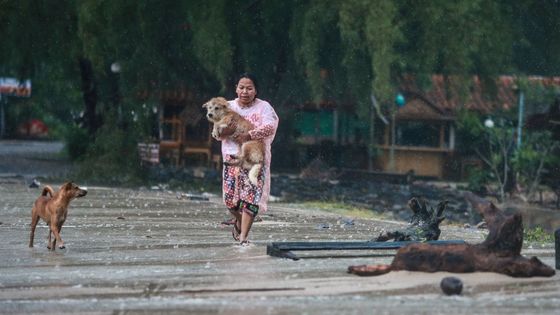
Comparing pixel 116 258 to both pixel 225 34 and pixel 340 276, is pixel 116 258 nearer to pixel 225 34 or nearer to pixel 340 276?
pixel 340 276

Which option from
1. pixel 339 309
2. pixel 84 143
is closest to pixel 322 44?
pixel 84 143

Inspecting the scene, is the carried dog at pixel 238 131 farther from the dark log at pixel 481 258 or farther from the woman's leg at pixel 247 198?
the dark log at pixel 481 258

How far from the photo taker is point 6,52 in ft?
110

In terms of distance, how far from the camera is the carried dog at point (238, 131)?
1323cm

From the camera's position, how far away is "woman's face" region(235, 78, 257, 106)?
13383mm

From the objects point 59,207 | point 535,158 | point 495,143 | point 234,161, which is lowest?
point 59,207

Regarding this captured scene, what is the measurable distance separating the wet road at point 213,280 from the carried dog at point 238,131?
866 millimetres

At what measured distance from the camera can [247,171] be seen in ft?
43.8

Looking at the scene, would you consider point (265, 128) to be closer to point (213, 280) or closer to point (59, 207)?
point (59, 207)

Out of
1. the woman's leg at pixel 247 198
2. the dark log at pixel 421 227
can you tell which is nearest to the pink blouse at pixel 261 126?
the woman's leg at pixel 247 198

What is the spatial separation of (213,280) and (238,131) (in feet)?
11.2

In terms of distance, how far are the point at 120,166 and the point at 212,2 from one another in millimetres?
5005

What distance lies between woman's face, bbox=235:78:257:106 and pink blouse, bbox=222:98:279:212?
0.09 meters

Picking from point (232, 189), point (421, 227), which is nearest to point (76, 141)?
point (232, 189)
